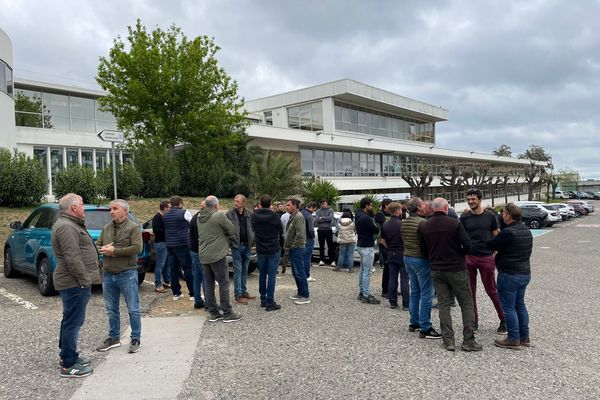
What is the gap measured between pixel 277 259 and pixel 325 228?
455cm

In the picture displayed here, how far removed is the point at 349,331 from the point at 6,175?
1377 centimetres

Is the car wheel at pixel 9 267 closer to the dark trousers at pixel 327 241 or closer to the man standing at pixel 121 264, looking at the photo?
the man standing at pixel 121 264

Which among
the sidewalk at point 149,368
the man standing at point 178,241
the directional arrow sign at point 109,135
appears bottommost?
the sidewalk at point 149,368

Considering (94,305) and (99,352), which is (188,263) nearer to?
(94,305)

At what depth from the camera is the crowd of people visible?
445cm

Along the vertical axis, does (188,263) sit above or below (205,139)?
below

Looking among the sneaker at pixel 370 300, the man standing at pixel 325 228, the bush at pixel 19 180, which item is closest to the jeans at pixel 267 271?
the sneaker at pixel 370 300

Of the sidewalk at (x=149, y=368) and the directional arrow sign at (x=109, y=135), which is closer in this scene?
the sidewalk at (x=149, y=368)

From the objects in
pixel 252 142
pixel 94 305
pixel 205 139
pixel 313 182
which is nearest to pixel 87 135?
pixel 205 139

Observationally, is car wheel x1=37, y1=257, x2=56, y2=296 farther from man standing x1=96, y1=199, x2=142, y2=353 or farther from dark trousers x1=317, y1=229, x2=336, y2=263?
dark trousers x1=317, y1=229, x2=336, y2=263

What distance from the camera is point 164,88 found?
65.9 ft

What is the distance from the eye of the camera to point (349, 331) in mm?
5840

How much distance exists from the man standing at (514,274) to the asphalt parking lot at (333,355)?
0.20m

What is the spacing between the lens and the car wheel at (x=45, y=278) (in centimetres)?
755
